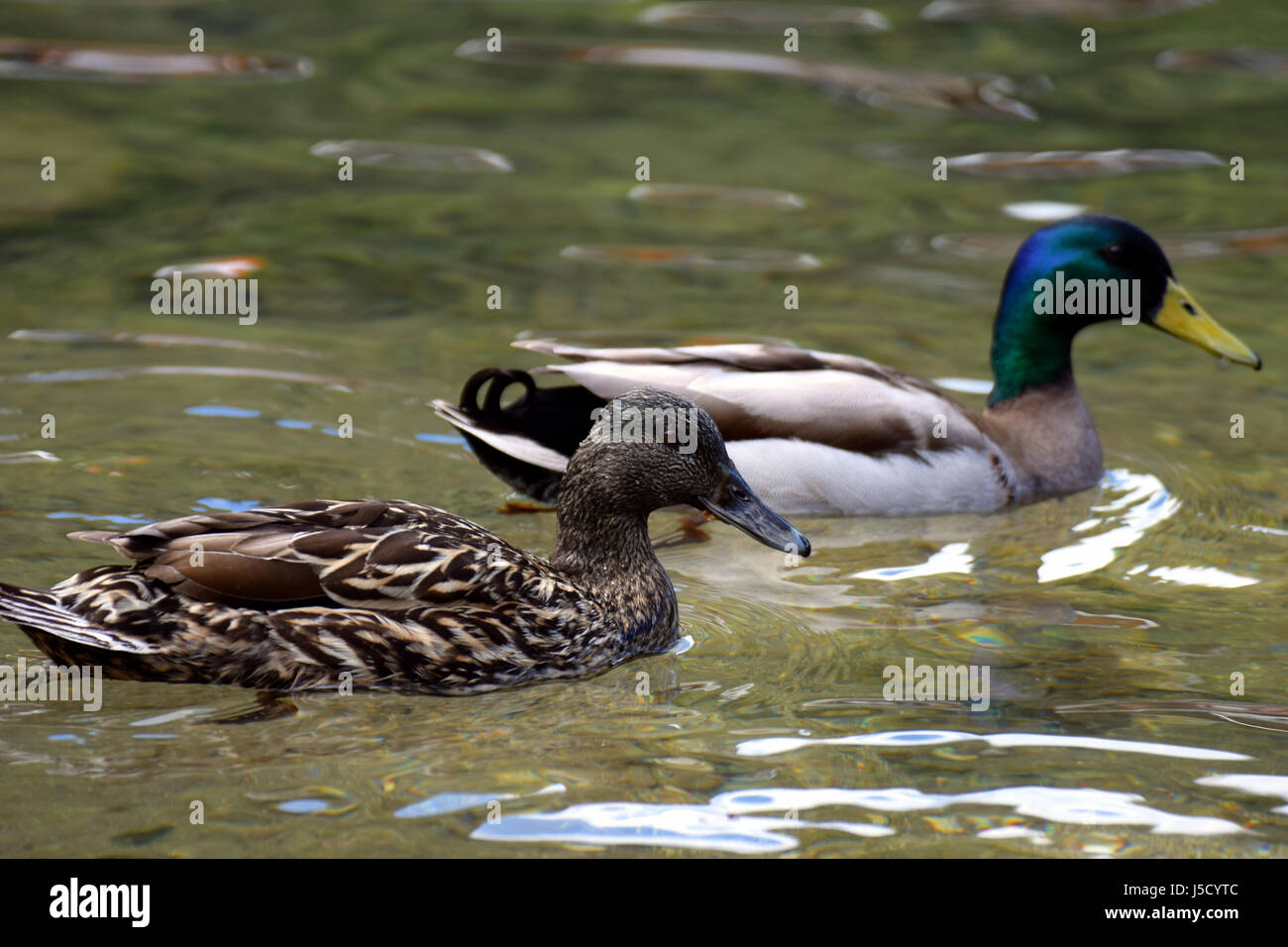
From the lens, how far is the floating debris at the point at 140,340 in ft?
32.5

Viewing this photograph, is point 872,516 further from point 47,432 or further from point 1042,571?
point 47,432

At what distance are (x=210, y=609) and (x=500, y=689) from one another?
97 cm

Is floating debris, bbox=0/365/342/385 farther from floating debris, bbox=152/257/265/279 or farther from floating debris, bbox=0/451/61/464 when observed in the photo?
floating debris, bbox=152/257/265/279

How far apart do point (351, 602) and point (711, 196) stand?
765 cm

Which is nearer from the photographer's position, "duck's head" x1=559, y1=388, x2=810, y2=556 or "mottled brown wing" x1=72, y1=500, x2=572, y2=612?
"mottled brown wing" x1=72, y1=500, x2=572, y2=612

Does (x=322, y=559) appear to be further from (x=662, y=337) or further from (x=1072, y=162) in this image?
(x=1072, y=162)

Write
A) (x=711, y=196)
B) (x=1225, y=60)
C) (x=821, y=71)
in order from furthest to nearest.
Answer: (x=1225, y=60), (x=821, y=71), (x=711, y=196)

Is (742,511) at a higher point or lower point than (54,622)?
higher

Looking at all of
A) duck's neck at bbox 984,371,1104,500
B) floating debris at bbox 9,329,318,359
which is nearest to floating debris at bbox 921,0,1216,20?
duck's neck at bbox 984,371,1104,500

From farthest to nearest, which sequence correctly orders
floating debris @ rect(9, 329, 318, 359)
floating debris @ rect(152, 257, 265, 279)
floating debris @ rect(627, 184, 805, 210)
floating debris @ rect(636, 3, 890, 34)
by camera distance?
floating debris @ rect(636, 3, 890, 34), floating debris @ rect(627, 184, 805, 210), floating debris @ rect(152, 257, 265, 279), floating debris @ rect(9, 329, 318, 359)

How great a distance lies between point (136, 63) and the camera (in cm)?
1498

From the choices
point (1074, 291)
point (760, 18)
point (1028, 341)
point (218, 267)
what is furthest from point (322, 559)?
point (760, 18)

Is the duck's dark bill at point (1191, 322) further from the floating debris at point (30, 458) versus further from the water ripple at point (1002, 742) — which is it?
the floating debris at point (30, 458)

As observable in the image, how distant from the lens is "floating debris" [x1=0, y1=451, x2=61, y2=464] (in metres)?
8.12
